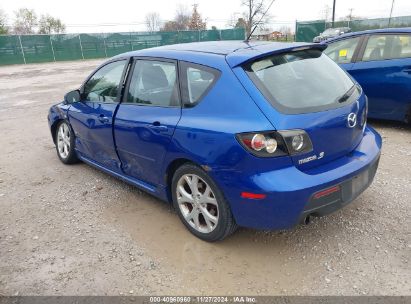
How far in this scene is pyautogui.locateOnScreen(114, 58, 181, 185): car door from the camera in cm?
316

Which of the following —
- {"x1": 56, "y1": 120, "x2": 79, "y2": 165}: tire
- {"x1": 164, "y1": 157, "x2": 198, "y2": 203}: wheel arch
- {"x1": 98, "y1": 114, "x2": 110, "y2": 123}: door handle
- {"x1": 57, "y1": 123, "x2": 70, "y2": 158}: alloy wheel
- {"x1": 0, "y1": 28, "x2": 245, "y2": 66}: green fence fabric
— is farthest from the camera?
{"x1": 0, "y1": 28, "x2": 245, "y2": 66}: green fence fabric

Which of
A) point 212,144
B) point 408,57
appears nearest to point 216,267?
point 212,144

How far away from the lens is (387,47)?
578 centimetres

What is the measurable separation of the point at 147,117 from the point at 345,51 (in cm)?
437

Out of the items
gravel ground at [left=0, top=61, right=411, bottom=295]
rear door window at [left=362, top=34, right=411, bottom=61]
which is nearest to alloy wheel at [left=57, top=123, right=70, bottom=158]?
gravel ground at [left=0, top=61, right=411, bottom=295]

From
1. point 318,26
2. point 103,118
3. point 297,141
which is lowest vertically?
point 103,118

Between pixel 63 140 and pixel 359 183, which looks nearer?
pixel 359 183

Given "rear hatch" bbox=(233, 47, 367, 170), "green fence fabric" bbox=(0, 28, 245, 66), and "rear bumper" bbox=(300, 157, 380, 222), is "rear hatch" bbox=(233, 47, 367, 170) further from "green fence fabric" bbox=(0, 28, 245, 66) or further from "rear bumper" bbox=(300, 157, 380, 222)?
"green fence fabric" bbox=(0, 28, 245, 66)

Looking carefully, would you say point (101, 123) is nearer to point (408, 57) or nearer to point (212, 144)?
point (212, 144)

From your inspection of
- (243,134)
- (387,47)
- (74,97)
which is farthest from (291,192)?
(387,47)

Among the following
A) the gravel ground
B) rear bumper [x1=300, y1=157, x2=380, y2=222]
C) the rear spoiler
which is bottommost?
the gravel ground

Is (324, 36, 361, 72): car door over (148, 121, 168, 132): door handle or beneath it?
over

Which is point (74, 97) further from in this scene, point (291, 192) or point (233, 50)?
point (291, 192)

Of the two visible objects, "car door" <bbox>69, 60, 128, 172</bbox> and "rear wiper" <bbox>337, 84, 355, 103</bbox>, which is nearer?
"rear wiper" <bbox>337, 84, 355, 103</bbox>
